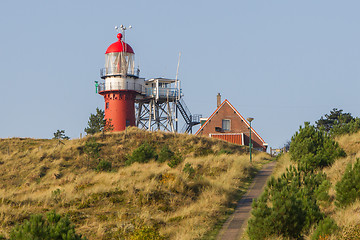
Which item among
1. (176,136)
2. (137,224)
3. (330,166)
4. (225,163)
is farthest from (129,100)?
(137,224)

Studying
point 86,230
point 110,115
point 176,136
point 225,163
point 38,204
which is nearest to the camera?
point 86,230

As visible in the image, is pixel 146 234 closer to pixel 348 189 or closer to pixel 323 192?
pixel 323 192

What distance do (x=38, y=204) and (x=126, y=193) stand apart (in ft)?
13.9

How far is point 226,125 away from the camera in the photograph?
6619cm

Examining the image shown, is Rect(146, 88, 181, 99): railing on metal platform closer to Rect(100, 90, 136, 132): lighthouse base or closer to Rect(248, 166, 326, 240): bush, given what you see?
Rect(100, 90, 136, 132): lighthouse base

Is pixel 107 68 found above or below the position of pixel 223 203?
above

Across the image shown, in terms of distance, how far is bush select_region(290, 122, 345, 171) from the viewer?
2778 centimetres

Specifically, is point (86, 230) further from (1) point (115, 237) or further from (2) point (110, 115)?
(2) point (110, 115)

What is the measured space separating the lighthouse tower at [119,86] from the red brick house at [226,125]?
34.9 ft

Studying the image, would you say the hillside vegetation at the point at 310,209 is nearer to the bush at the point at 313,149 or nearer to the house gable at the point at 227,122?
the bush at the point at 313,149

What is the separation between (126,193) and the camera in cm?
2347

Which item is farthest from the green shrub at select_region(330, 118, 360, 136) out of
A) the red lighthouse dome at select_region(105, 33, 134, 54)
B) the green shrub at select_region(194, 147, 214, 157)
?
the red lighthouse dome at select_region(105, 33, 134, 54)

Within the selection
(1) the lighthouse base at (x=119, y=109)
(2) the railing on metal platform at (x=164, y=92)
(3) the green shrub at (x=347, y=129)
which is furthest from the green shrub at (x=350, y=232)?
(2) the railing on metal platform at (x=164, y=92)

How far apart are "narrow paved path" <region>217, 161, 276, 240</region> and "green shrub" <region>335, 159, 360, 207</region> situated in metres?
4.10
